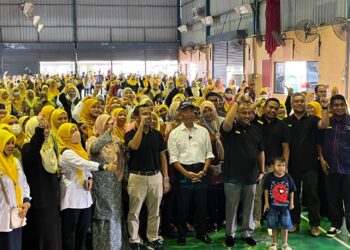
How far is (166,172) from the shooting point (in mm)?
4902

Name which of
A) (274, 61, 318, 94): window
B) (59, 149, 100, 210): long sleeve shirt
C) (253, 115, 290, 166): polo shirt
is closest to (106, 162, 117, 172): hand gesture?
(59, 149, 100, 210): long sleeve shirt

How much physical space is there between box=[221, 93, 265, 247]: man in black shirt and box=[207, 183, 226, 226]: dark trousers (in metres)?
0.53

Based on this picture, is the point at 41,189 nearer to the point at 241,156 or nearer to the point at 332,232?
the point at 241,156

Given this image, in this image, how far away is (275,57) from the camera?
1441 centimetres

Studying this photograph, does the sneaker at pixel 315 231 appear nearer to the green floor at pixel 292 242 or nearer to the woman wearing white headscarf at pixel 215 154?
the green floor at pixel 292 242

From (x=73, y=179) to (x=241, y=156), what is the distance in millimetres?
1881

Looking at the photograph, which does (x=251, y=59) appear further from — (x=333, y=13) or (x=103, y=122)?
(x=103, y=122)

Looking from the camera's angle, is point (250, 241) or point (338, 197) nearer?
point (250, 241)

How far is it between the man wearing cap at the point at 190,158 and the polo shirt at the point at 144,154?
1.05 feet

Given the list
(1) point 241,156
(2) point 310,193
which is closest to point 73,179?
(1) point 241,156

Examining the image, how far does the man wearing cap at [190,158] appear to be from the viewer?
16.2 ft

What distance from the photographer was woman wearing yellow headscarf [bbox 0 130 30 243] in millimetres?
3510

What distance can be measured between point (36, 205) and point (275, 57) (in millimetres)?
11876

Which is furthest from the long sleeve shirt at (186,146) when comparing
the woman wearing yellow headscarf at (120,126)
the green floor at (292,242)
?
the green floor at (292,242)
